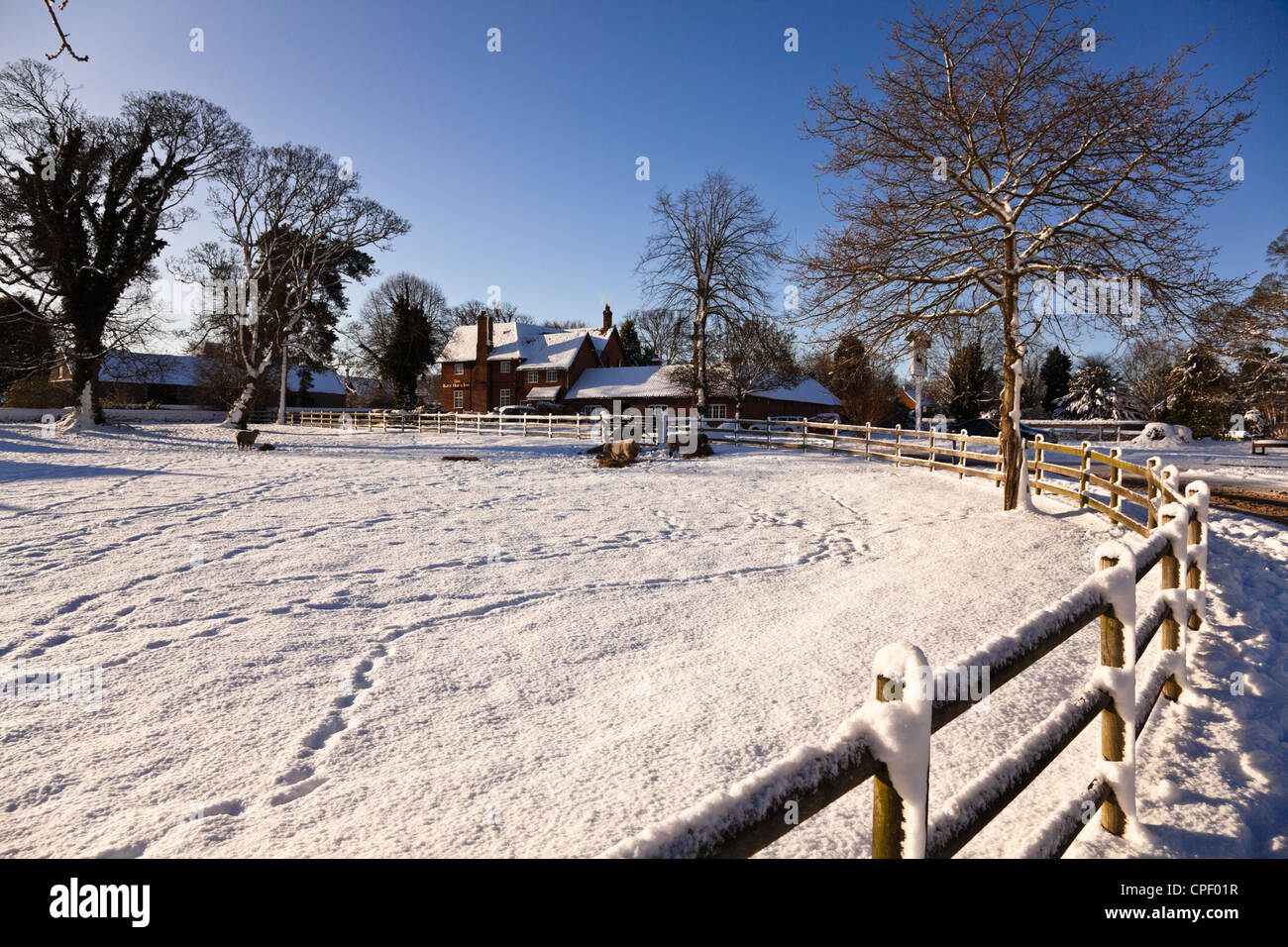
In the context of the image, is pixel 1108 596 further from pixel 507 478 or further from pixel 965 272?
pixel 507 478

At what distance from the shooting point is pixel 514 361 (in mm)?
51094

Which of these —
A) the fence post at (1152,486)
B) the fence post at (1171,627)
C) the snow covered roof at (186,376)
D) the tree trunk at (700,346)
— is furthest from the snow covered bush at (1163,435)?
the snow covered roof at (186,376)

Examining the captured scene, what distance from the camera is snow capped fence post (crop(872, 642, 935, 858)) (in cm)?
165

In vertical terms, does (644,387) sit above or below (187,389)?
below

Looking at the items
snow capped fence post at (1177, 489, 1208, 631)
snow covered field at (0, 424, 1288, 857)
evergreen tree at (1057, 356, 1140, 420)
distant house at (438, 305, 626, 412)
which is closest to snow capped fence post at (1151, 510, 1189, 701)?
snow covered field at (0, 424, 1288, 857)

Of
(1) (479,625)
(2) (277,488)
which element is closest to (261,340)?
(2) (277,488)

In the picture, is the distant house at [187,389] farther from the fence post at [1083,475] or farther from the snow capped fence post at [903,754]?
the snow capped fence post at [903,754]

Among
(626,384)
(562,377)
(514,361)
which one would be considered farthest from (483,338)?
(626,384)

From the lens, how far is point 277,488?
46.0 ft

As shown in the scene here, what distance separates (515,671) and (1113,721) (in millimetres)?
3804

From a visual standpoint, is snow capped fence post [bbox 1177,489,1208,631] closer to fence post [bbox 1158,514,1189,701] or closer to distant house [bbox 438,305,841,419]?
fence post [bbox 1158,514,1189,701]

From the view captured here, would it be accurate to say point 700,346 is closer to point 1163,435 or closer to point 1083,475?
point 1083,475

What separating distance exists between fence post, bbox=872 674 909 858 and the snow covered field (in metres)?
1.35

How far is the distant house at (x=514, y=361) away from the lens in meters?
49.7
